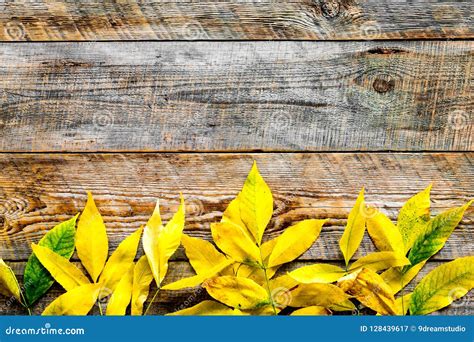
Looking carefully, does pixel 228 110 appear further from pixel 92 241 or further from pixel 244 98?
pixel 92 241

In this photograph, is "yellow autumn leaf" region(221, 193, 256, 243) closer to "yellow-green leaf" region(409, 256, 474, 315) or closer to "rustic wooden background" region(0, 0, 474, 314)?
"rustic wooden background" region(0, 0, 474, 314)

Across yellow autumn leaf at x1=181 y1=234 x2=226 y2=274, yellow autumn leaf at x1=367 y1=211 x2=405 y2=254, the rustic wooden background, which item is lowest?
yellow autumn leaf at x1=181 y1=234 x2=226 y2=274

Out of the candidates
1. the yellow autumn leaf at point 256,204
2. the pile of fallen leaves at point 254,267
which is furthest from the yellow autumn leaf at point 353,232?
the yellow autumn leaf at point 256,204

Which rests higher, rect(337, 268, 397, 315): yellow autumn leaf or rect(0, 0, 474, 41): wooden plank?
rect(0, 0, 474, 41): wooden plank

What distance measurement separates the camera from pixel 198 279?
837 millimetres

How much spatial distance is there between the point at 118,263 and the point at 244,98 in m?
0.29

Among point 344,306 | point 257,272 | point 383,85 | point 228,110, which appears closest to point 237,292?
point 257,272

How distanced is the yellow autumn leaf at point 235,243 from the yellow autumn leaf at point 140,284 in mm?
102

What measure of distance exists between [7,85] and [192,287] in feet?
1.31

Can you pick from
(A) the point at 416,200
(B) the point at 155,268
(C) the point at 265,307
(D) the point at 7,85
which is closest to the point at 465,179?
(A) the point at 416,200

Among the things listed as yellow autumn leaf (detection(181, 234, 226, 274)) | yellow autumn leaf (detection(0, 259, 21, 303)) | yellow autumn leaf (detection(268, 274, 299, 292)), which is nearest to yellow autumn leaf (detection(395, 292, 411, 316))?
yellow autumn leaf (detection(268, 274, 299, 292))

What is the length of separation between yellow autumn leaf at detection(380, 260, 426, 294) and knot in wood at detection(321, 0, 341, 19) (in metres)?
0.37

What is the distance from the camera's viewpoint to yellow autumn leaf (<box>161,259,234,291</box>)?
0.84 m

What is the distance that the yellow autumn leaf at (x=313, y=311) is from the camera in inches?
32.9
